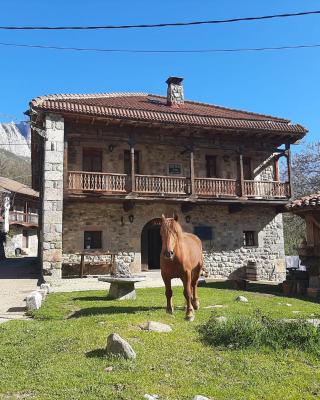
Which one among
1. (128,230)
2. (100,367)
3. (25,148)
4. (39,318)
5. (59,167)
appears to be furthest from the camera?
(25,148)

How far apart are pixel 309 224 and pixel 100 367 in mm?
10089

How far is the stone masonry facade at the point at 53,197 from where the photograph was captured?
571 inches

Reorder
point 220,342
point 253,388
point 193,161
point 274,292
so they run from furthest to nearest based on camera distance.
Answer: point 193,161
point 274,292
point 220,342
point 253,388

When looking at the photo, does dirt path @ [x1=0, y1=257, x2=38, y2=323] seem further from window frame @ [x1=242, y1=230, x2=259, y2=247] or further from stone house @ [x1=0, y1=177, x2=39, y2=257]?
stone house @ [x1=0, y1=177, x2=39, y2=257]

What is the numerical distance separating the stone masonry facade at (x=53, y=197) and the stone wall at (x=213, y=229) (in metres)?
1.04

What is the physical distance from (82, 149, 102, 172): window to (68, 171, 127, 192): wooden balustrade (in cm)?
115

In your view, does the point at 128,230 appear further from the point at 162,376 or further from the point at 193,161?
the point at 162,376

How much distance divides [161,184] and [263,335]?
37.5 ft

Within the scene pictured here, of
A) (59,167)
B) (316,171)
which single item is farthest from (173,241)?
(316,171)

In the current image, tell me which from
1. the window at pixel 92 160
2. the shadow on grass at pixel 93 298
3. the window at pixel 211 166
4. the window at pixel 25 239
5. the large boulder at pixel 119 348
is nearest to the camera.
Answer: the large boulder at pixel 119 348

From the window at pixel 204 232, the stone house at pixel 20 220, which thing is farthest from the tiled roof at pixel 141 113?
the stone house at pixel 20 220

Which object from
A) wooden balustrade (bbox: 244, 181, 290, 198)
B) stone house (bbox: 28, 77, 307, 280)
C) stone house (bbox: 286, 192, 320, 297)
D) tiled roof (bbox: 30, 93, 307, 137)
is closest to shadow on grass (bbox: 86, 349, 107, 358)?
stone house (bbox: 286, 192, 320, 297)

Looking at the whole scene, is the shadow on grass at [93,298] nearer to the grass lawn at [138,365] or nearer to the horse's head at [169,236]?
the grass lawn at [138,365]

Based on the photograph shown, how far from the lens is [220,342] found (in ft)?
17.9
